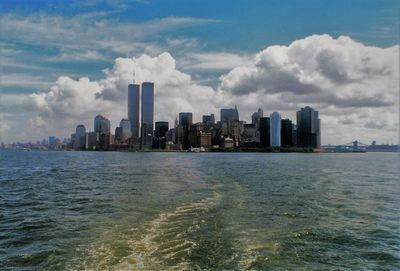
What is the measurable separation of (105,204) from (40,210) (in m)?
4.80

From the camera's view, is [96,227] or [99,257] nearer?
[99,257]

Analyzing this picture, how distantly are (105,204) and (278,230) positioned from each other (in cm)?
1524

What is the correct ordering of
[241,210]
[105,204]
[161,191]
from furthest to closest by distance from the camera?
[161,191]
[105,204]
[241,210]

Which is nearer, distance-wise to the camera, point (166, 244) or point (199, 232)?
point (166, 244)

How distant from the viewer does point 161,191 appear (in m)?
39.8

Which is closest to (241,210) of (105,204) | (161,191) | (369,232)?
(369,232)

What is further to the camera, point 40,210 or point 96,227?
point 40,210

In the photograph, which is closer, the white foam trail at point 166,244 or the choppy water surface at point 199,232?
the white foam trail at point 166,244

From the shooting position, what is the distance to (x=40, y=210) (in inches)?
1156

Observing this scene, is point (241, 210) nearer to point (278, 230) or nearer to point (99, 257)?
point (278, 230)

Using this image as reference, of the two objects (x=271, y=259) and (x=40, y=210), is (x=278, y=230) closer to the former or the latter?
(x=271, y=259)

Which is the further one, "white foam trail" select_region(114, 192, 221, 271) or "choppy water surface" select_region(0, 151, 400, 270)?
"choppy water surface" select_region(0, 151, 400, 270)

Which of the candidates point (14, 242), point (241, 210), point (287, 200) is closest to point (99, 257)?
point (14, 242)

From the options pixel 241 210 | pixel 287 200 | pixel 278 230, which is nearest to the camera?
pixel 278 230
